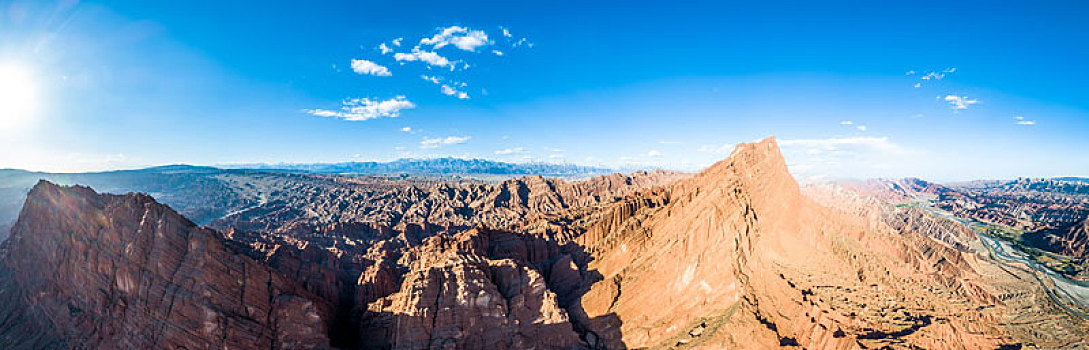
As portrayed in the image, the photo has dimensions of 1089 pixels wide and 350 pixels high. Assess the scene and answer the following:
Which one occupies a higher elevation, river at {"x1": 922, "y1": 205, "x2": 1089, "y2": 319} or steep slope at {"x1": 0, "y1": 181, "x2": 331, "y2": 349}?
steep slope at {"x1": 0, "y1": 181, "x2": 331, "y2": 349}

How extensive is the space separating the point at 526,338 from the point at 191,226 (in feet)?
75.5

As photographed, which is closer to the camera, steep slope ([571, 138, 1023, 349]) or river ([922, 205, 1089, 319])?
steep slope ([571, 138, 1023, 349])

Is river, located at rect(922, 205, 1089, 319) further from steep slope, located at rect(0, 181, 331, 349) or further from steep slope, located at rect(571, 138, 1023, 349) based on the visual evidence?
steep slope, located at rect(0, 181, 331, 349)

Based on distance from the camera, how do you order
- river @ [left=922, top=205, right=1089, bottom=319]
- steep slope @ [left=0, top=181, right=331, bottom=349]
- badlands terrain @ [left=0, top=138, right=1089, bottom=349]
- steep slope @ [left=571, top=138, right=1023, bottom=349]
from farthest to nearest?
river @ [left=922, top=205, right=1089, bottom=319] < steep slope @ [left=571, top=138, right=1023, bottom=349] < badlands terrain @ [left=0, top=138, right=1089, bottom=349] < steep slope @ [left=0, top=181, right=331, bottom=349]

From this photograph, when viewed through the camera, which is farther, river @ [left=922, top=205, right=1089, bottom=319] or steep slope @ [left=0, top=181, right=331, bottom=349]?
river @ [left=922, top=205, right=1089, bottom=319]

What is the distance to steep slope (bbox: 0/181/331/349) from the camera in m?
20.4

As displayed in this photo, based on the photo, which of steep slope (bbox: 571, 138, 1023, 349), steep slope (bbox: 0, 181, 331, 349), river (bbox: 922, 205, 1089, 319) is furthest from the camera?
river (bbox: 922, 205, 1089, 319)

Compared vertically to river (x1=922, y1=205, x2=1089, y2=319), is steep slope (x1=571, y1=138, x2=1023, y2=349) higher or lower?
higher

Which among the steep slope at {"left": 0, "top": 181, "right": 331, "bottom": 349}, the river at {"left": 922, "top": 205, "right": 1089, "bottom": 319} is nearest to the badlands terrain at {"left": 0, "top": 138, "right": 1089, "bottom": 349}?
the steep slope at {"left": 0, "top": 181, "right": 331, "bottom": 349}

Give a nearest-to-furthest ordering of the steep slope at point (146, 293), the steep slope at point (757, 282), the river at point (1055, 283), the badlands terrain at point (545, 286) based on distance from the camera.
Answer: the steep slope at point (146, 293), the badlands terrain at point (545, 286), the steep slope at point (757, 282), the river at point (1055, 283)

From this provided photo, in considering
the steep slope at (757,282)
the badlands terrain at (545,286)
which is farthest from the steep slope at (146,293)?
the steep slope at (757,282)

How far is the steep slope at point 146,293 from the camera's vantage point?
66.8 feet

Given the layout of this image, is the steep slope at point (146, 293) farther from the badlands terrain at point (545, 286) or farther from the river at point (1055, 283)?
the river at point (1055, 283)

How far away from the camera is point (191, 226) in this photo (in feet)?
76.2
